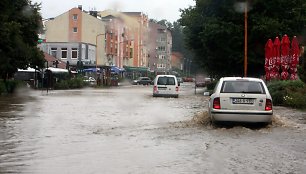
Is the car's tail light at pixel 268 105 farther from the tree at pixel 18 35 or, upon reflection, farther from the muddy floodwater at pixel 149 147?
the tree at pixel 18 35

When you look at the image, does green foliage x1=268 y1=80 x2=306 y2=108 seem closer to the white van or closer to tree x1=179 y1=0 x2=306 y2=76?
the white van

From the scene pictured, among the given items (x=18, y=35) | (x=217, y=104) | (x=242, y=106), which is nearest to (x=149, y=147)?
(x=217, y=104)

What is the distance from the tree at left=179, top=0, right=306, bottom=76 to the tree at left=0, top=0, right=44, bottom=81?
14071 millimetres

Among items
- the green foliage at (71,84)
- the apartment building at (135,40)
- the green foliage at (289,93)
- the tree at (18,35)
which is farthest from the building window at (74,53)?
the green foliage at (289,93)

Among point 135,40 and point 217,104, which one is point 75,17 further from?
point 217,104

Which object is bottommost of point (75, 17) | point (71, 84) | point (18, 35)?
point (71, 84)

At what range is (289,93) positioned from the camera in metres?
25.6

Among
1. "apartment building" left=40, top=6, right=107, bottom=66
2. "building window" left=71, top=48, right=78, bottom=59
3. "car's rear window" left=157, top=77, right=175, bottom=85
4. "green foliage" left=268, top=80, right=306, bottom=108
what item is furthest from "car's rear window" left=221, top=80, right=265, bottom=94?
"apartment building" left=40, top=6, right=107, bottom=66

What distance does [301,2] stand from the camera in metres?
45.2

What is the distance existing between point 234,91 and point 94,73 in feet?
243

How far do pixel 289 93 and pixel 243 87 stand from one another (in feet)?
39.9

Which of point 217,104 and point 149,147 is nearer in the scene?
point 149,147

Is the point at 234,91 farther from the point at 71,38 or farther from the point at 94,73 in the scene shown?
the point at 71,38

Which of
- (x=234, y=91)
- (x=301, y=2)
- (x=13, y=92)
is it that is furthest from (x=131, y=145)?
(x=301, y=2)
